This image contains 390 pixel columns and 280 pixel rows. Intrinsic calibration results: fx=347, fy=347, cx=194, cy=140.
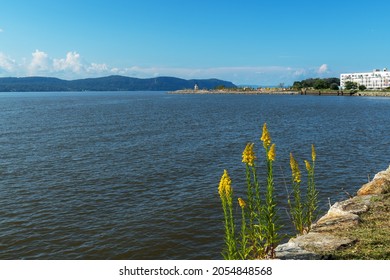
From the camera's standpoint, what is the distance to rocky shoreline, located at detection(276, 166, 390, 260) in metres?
9.32

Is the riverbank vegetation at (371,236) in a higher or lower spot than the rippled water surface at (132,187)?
higher

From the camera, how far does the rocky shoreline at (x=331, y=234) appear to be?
30.6 ft

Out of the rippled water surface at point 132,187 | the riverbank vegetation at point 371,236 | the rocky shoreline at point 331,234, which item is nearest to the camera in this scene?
the riverbank vegetation at point 371,236

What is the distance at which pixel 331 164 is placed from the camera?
28.0 meters

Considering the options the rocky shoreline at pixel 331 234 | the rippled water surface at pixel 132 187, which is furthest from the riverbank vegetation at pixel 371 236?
the rippled water surface at pixel 132 187

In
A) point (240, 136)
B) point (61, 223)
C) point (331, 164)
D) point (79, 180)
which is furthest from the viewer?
point (240, 136)

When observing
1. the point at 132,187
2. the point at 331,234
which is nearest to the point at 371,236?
the point at 331,234

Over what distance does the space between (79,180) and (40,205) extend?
15.6ft

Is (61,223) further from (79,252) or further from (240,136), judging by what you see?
(240,136)

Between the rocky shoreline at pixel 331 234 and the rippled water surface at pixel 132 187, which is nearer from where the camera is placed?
the rocky shoreline at pixel 331 234

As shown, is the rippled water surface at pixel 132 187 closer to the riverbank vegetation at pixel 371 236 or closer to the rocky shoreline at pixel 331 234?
the rocky shoreline at pixel 331 234

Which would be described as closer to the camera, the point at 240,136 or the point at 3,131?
the point at 240,136

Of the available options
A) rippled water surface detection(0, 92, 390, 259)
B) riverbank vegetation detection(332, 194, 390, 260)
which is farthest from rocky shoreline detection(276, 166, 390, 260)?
rippled water surface detection(0, 92, 390, 259)

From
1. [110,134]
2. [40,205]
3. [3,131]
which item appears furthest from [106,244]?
[3,131]
